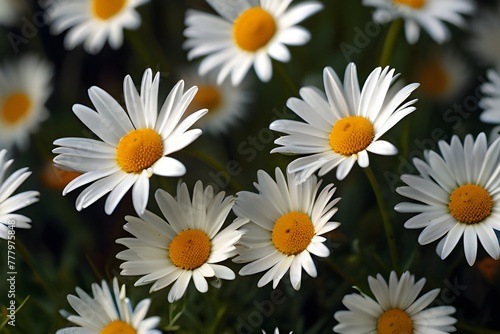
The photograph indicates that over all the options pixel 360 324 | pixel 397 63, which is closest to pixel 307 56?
pixel 397 63

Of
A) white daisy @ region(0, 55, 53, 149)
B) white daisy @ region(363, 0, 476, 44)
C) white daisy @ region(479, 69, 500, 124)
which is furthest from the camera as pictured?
white daisy @ region(0, 55, 53, 149)

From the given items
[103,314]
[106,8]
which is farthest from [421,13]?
[103,314]

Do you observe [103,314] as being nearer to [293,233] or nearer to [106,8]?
A: [293,233]

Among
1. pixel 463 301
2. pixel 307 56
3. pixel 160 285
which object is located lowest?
pixel 463 301

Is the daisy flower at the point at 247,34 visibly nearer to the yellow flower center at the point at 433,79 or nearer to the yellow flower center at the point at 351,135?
the yellow flower center at the point at 351,135

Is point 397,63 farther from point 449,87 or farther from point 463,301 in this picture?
point 463,301

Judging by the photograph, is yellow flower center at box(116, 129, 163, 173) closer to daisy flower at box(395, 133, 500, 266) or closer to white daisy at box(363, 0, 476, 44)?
daisy flower at box(395, 133, 500, 266)

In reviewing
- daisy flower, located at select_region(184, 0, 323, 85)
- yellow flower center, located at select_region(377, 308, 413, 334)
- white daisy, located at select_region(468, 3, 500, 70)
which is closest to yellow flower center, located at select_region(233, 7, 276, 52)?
daisy flower, located at select_region(184, 0, 323, 85)
